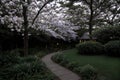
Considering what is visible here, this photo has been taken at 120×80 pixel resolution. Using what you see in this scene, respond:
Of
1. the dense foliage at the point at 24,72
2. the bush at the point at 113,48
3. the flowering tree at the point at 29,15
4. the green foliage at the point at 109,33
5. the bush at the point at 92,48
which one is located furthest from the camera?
the bush at the point at 92,48

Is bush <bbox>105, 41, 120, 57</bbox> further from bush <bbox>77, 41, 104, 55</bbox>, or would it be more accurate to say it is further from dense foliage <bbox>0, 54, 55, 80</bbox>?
dense foliage <bbox>0, 54, 55, 80</bbox>

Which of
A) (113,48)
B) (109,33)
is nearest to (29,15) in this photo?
(109,33)

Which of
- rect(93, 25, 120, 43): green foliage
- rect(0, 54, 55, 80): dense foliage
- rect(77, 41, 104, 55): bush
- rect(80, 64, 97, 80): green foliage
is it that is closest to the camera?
rect(80, 64, 97, 80): green foliage

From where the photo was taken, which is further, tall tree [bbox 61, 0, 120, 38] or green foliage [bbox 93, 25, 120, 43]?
tall tree [bbox 61, 0, 120, 38]

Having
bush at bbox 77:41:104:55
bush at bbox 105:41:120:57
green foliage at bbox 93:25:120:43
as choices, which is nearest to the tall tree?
green foliage at bbox 93:25:120:43

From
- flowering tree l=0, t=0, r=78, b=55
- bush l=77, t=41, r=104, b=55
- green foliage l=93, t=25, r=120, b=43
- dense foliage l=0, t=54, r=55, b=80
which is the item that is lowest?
dense foliage l=0, t=54, r=55, b=80

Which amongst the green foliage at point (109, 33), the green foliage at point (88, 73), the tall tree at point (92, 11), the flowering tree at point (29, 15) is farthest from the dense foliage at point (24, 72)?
the tall tree at point (92, 11)

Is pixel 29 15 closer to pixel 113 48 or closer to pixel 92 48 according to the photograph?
pixel 92 48

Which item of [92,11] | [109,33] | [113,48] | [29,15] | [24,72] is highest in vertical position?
[92,11]

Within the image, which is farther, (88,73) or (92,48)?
(92,48)

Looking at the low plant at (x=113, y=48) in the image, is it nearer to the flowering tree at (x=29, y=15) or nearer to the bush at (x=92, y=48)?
the bush at (x=92, y=48)

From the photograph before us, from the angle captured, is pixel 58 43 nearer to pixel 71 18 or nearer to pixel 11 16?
pixel 71 18

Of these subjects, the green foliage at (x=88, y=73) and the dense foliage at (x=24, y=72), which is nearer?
the green foliage at (x=88, y=73)

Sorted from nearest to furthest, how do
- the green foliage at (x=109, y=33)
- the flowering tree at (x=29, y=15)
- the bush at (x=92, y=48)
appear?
the flowering tree at (x=29, y=15) → the green foliage at (x=109, y=33) → the bush at (x=92, y=48)
